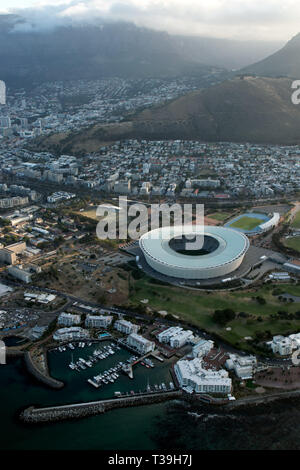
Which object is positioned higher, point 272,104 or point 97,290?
point 272,104

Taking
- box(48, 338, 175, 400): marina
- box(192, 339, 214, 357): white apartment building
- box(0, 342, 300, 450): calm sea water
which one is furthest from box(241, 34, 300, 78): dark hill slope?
box(0, 342, 300, 450): calm sea water

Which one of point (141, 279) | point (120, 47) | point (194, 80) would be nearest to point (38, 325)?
point (141, 279)

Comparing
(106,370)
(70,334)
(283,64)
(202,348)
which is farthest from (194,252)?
(283,64)

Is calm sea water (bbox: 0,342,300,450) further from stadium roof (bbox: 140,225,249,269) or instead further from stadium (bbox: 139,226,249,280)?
stadium roof (bbox: 140,225,249,269)

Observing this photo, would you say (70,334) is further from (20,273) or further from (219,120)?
(219,120)

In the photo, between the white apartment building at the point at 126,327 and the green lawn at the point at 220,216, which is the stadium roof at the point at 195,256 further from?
the green lawn at the point at 220,216

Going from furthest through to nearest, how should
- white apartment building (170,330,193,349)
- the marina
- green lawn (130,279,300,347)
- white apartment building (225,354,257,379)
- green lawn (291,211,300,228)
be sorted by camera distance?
green lawn (291,211,300,228), green lawn (130,279,300,347), white apartment building (170,330,193,349), white apartment building (225,354,257,379), the marina
